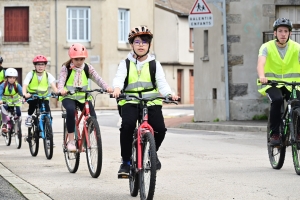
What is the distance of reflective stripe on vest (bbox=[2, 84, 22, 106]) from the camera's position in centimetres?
1720

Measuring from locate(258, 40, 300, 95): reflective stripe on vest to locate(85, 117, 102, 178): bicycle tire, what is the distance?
222cm

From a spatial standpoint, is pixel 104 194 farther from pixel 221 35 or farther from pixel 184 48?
pixel 184 48

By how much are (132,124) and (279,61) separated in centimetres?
306

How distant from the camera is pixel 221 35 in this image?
24547 millimetres

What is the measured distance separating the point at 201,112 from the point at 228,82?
243 centimetres

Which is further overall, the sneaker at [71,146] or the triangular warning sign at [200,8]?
the triangular warning sign at [200,8]

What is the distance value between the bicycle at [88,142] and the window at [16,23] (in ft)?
119

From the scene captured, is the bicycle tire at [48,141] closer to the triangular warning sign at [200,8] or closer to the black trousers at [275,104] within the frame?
the black trousers at [275,104]

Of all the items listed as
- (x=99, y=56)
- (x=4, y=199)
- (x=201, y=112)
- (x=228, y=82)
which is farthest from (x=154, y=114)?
(x=99, y=56)

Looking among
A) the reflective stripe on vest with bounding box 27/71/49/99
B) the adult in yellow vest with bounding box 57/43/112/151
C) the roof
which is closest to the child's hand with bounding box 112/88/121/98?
the adult in yellow vest with bounding box 57/43/112/151

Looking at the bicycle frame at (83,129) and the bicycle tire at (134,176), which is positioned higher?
the bicycle frame at (83,129)

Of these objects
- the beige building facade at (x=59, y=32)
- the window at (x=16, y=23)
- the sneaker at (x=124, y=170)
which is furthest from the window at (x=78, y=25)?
the sneaker at (x=124, y=170)

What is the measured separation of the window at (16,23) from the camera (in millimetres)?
47406

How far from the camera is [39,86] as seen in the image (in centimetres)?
1502
